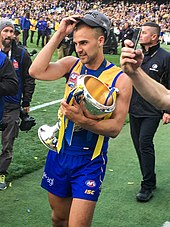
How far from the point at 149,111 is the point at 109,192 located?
3.91 ft

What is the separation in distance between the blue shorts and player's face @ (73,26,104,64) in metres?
0.84

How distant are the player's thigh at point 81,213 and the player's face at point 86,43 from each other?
3.86ft

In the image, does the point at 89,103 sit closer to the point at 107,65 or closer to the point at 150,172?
the point at 107,65

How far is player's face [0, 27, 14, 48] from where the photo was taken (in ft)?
20.0

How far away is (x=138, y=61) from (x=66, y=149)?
4.98ft

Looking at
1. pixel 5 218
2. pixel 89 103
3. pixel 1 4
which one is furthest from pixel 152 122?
pixel 1 4

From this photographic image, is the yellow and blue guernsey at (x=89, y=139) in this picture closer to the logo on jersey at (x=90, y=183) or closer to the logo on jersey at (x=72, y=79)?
the logo on jersey at (x=72, y=79)

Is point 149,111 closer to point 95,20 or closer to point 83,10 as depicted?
point 95,20

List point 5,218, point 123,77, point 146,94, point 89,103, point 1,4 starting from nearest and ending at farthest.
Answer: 1. point 146,94
2. point 89,103
3. point 123,77
4. point 5,218
5. point 1,4

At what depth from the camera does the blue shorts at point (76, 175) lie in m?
3.96

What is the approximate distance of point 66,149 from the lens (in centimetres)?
405

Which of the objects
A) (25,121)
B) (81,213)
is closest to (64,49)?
(25,121)

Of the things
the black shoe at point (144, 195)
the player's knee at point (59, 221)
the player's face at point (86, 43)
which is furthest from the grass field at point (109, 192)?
the player's face at point (86, 43)

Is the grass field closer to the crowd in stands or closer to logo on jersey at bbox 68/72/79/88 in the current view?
logo on jersey at bbox 68/72/79/88
